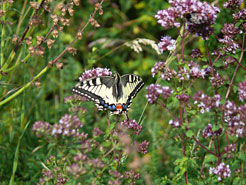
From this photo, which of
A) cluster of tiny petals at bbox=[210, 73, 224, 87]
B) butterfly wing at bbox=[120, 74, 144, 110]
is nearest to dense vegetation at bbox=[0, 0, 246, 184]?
cluster of tiny petals at bbox=[210, 73, 224, 87]

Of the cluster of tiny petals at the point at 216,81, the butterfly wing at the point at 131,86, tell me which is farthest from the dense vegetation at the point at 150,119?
the butterfly wing at the point at 131,86

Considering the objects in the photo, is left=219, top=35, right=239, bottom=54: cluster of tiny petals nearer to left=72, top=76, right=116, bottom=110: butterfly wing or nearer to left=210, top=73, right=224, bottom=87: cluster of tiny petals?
left=210, top=73, right=224, bottom=87: cluster of tiny petals

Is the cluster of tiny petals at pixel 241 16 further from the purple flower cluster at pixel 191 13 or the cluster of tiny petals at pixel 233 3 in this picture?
the purple flower cluster at pixel 191 13

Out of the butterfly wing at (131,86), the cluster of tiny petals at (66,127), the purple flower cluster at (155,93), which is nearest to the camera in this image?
the cluster of tiny petals at (66,127)

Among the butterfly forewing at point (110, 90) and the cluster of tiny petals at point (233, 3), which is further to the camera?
the butterfly forewing at point (110, 90)

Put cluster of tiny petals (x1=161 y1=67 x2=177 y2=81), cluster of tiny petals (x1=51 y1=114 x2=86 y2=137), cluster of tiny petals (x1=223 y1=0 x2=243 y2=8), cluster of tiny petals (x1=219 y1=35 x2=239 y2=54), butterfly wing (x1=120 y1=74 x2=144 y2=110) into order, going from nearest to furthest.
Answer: cluster of tiny petals (x1=51 y1=114 x2=86 y2=137) < cluster of tiny petals (x1=161 y1=67 x2=177 y2=81) < cluster of tiny petals (x1=219 y1=35 x2=239 y2=54) < cluster of tiny petals (x1=223 y1=0 x2=243 y2=8) < butterfly wing (x1=120 y1=74 x2=144 y2=110)

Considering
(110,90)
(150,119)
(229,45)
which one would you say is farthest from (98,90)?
Result: (150,119)

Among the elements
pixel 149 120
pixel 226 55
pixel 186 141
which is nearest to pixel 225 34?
pixel 226 55

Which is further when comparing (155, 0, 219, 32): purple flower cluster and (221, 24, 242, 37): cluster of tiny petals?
(221, 24, 242, 37): cluster of tiny petals
